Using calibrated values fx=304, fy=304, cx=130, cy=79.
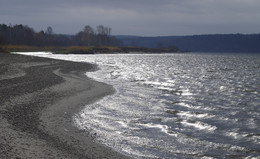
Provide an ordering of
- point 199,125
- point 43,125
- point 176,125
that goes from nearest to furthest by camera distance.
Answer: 1. point 43,125
2. point 176,125
3. point 199,125

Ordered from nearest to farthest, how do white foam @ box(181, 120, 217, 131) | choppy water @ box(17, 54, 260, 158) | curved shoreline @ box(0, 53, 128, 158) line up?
curved shoreline @ box(0, 53, 128, 158), choppy water @ box(17, 54, 260, 158), white foam @ box(181, 120, 217, 131)

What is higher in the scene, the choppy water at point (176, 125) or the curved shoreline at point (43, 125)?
the curved shoreline at point (43, 125)

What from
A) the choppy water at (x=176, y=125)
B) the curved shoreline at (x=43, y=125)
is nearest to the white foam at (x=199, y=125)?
the choppy water at (x=176, y=125)

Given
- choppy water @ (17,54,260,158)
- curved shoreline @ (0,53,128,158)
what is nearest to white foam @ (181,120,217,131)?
choppy water @ (17,54,260,158)

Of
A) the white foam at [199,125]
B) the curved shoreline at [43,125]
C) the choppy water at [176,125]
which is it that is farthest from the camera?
the white foam at [199,125]

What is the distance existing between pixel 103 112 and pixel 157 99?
21.9ft

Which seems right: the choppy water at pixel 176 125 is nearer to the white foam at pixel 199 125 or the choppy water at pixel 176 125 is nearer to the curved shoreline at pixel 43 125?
the white foam at pixel 199 125

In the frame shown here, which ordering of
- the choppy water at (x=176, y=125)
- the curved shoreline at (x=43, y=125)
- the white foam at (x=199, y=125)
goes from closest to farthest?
the curved shoreline at (x=43, y=125) → the choppy water at (x=176, y=125) → the white foam at (x=199, y=125)

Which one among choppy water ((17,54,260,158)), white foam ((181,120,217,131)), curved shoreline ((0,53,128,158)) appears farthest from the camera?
white foam ((181,120,217,131))

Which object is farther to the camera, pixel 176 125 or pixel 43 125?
pixel 176 125

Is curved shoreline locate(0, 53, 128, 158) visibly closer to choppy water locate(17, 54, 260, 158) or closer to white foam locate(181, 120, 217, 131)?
choppy water locate(17, 54, 260, 158)

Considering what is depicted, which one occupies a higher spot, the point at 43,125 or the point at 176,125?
the point at 43,125

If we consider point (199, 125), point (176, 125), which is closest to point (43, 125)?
point (176, 125)

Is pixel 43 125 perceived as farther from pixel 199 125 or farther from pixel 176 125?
pixel 199 125
